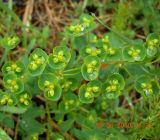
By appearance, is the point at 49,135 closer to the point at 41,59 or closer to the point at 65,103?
the point at 65,103

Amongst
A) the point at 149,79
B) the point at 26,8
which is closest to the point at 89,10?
the point at 26,8

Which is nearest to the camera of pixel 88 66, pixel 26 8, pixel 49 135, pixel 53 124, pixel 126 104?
pixel 88 66

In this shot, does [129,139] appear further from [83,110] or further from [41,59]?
[41,59]

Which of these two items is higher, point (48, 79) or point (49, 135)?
point (48, 79)

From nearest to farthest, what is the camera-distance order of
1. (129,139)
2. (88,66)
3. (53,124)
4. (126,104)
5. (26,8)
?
1. (88,66)
2. (129,139)
3. (53,124)
4. (126,104)
5. (26,8)

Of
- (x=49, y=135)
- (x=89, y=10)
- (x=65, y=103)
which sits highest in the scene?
(x=89, y=10)

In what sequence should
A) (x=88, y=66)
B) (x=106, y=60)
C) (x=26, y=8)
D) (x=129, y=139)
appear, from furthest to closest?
(x=26, y=8)
(x=129, y=139)
(x=106, y=60)
(x=88, y=66)

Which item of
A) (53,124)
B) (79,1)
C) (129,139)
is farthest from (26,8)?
(129,139)

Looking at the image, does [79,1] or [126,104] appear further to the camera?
[79,1]

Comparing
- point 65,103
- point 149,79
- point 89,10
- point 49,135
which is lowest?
point 49,135
